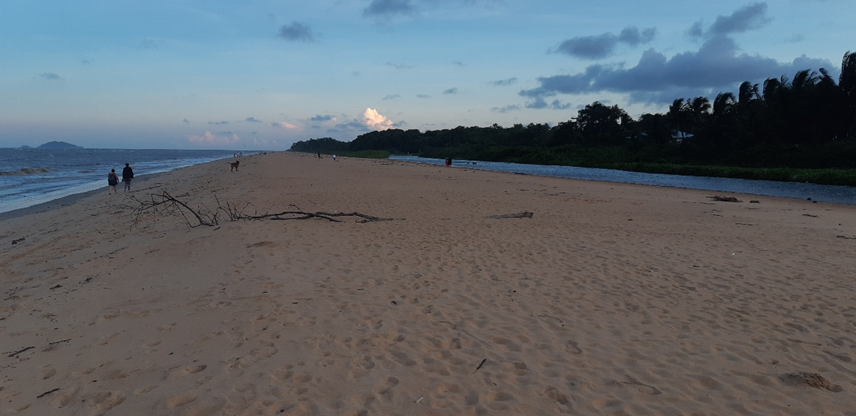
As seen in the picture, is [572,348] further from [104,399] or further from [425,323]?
[104,399]

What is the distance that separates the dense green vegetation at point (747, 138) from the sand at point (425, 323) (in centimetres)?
2951

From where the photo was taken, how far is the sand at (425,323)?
3613 millimetres

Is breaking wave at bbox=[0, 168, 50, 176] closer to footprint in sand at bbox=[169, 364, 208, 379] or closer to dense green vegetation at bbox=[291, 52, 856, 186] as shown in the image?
footprint in sand at bbox=[169, 364, 208, 379]

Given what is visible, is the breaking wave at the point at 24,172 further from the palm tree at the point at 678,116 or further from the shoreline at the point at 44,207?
the palm tree at the point at 678,116

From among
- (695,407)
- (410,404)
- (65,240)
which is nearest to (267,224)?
(65,240)

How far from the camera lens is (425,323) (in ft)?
16.8

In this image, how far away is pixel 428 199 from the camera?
17547mm

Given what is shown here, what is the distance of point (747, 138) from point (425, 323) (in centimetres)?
5483

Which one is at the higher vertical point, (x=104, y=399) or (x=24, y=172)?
(x=24, y=172)

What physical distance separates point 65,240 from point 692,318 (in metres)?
12.9

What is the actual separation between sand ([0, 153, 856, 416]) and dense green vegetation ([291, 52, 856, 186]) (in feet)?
Result: 96.8

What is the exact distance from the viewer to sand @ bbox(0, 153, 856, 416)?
3613 millimetres

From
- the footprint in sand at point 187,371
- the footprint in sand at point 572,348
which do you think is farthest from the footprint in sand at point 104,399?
the footprint in sand at point 572,348

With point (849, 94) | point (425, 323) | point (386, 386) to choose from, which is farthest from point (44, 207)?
point (849, 94)
